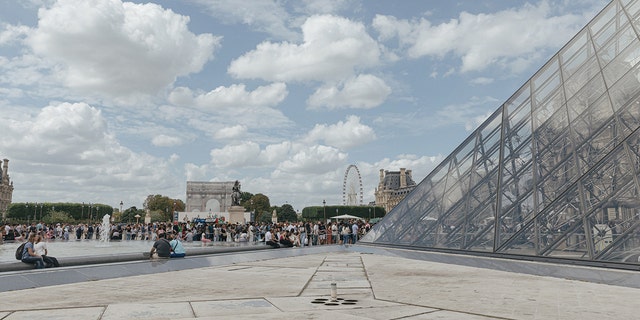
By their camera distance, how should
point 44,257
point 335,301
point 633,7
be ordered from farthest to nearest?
point 633,7, point 44,257, point 335,301

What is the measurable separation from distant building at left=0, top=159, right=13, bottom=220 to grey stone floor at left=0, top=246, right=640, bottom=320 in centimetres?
15624

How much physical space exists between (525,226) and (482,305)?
6.75 metres

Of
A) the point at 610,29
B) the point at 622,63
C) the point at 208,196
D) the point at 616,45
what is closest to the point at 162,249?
the point at 622,63

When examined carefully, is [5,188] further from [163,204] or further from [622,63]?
[622,63]

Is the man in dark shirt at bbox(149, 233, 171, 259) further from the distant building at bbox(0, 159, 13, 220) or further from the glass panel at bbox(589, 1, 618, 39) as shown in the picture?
the distant building at bbox(0, 159, 13, 220)

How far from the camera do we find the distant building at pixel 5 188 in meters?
143

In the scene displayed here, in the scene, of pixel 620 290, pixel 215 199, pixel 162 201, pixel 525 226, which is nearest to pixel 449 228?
pixel 525 226

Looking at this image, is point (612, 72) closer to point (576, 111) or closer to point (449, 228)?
point (576, 111)

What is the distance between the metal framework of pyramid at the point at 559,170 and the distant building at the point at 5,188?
156 m

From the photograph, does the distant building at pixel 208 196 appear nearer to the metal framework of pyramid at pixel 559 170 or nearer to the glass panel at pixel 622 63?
the metal framework of pyramid at pixel 559 170

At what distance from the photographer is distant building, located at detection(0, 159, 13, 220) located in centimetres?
14312

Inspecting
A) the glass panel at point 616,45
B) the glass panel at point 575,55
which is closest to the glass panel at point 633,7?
the glass panel at point 616,45

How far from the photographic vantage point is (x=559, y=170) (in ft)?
42.8

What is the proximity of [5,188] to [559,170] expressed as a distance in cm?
17105
